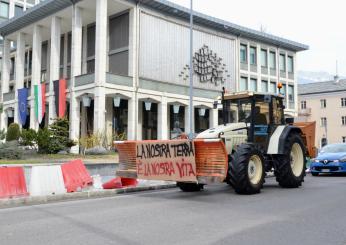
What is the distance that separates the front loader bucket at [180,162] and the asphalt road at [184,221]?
0.59 m

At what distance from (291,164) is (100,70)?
21254mm

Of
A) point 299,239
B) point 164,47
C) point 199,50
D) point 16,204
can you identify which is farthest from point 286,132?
point 199,50

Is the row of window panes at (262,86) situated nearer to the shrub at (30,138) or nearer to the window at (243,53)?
the window at (243,53)

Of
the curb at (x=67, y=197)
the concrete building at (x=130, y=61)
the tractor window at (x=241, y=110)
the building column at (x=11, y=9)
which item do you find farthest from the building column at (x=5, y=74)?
the tractor window at (x=241, y=110)

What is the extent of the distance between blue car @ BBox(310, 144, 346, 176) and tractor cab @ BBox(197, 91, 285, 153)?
5.75 m

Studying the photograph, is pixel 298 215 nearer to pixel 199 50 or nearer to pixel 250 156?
pixel 250 156

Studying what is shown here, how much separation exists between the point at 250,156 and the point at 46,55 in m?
38.1

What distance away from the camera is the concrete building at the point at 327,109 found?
6844cm

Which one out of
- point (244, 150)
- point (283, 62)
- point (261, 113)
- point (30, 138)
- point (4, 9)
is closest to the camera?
point (244, 150)

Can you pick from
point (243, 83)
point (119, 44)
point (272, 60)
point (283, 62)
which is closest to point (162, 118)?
point (119, 44)

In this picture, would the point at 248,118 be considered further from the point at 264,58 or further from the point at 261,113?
the point at 264,58

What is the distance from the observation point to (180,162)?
35.0 ft

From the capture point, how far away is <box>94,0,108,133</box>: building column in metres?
31.2

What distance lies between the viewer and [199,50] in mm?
38906
